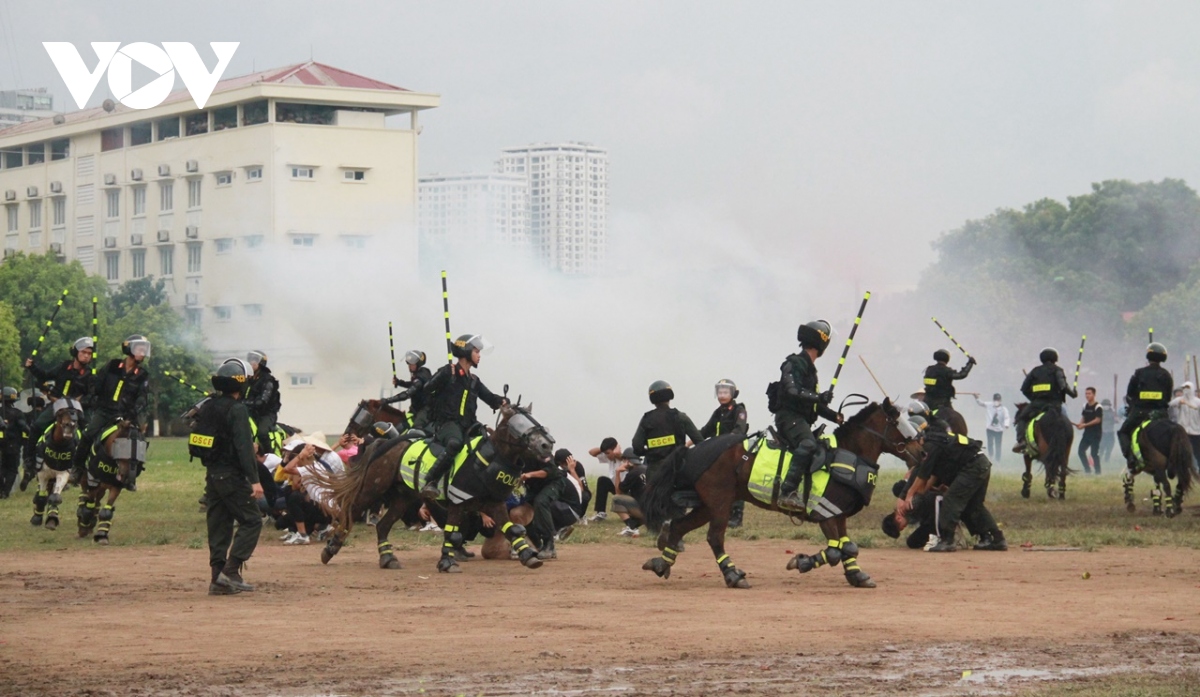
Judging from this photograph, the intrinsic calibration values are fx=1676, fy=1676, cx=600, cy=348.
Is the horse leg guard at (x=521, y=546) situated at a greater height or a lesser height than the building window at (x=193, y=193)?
lesser

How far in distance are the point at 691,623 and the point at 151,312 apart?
71.9 meters

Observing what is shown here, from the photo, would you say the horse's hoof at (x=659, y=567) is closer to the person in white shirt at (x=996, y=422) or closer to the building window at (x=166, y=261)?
the person in white shirt at (x=996, y=422)

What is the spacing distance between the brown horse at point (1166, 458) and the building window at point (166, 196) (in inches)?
2996

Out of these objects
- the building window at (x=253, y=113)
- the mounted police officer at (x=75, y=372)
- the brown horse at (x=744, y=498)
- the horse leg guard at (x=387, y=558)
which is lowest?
the horse leg guard at (x=387, y=558)

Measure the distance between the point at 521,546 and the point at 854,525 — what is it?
803 cm

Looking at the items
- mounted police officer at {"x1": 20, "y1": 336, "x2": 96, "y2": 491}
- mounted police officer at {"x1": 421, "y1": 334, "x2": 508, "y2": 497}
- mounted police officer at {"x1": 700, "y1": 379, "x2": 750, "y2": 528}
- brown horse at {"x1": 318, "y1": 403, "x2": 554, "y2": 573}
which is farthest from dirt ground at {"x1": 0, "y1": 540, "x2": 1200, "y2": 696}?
mounted police officer at {"x1": 20, "y1": 336, "x2": 96, "y2": 491}

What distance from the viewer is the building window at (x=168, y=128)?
310 ft

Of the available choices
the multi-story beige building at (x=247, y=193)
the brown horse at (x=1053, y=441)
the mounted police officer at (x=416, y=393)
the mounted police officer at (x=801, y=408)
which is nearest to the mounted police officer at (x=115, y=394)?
the mounted police officer at (x=416, y=393)

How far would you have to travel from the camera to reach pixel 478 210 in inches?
3250

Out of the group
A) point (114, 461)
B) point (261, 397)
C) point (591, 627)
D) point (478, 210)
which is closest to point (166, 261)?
point (478, 210)

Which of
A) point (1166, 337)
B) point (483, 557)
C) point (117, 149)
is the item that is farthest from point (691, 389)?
point (117, 149)

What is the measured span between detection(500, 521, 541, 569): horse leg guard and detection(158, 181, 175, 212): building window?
79.5 metres

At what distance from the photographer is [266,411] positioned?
25469 mm

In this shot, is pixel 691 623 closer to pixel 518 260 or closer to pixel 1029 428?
pixel 1029 428
